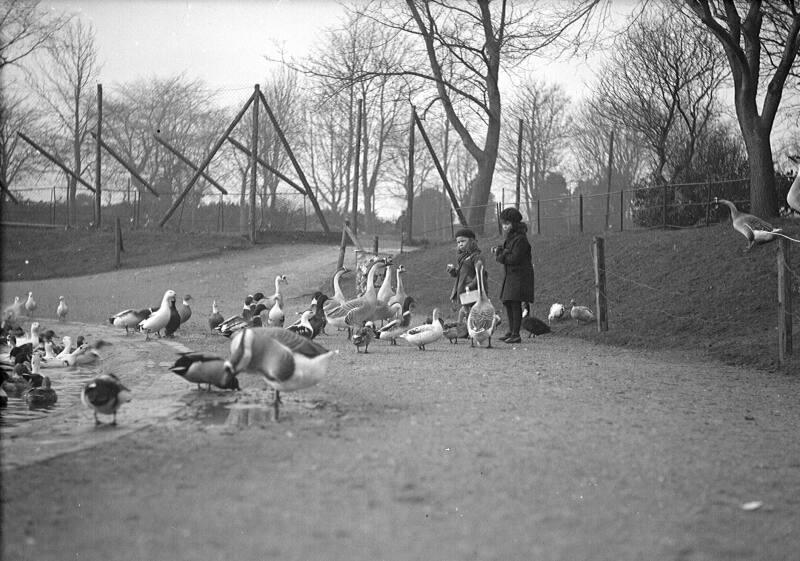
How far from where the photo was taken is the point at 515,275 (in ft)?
44.5

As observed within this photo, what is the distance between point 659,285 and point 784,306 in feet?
19.4

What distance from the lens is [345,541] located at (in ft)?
12.4

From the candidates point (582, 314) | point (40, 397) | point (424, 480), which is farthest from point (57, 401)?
point (582, 314)

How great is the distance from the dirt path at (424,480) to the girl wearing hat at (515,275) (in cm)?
519

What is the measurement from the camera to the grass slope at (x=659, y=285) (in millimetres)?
13148

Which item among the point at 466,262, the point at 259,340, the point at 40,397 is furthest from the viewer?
the point at 466,262

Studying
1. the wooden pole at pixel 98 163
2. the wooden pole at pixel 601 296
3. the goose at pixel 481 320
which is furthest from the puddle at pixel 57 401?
the wooden pole at pixel 98 163

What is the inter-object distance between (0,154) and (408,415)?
29973mm

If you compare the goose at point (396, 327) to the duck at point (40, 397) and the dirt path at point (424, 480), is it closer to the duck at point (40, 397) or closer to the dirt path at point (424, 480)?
the dirt path at point (424, 480)

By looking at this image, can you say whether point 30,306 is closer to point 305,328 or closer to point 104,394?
point 305,328

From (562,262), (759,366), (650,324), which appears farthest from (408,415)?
(562,262)

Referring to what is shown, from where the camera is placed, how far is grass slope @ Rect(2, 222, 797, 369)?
13148 mm

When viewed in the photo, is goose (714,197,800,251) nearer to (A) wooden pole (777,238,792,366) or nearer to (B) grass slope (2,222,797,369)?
(B) grass slope (2,222,797,369)

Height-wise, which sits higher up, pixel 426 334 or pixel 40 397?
pixel 426 334
